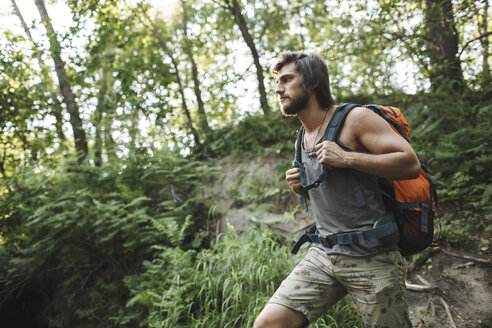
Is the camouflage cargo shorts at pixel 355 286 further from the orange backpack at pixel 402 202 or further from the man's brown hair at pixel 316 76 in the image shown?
the man's brown hair at pixel 316 76

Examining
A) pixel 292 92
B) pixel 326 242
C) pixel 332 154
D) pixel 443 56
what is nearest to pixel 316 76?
pixel 292 92

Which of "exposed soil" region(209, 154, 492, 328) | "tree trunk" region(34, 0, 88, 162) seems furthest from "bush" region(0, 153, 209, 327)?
"exposed soil" region(209, 154, 492, 328)

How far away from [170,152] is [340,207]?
6.35 m

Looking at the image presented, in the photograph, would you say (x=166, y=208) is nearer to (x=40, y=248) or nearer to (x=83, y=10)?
(x=40, y=248)

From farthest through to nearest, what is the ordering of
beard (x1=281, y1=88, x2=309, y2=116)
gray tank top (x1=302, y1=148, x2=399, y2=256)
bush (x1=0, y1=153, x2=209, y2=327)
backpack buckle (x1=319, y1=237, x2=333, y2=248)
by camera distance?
bush (x1=0, y1=153, x2=209, y2=327)
beard (x1=281, y1=88, x2=309, y2=116)
backpack buckle (x1=319, y1=237, x2=333, y2=248)
gray tank top (x1=302, y1=148, x2=399, y2=256)

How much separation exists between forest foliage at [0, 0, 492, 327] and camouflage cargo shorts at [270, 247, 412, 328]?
143 cm

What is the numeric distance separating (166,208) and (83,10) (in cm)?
566

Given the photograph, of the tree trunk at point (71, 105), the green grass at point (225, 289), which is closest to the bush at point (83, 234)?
the green grass at point (225, 289)

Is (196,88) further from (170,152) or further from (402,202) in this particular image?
(402,202)

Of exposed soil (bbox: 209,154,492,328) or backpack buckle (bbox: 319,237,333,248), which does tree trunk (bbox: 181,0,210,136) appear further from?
backpack buckle (bbox: 319,237,333,248)

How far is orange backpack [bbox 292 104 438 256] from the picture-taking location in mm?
2004

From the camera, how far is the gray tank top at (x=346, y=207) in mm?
2053

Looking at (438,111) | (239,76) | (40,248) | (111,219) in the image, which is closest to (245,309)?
(111,219)

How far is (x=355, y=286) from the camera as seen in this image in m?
2.07
